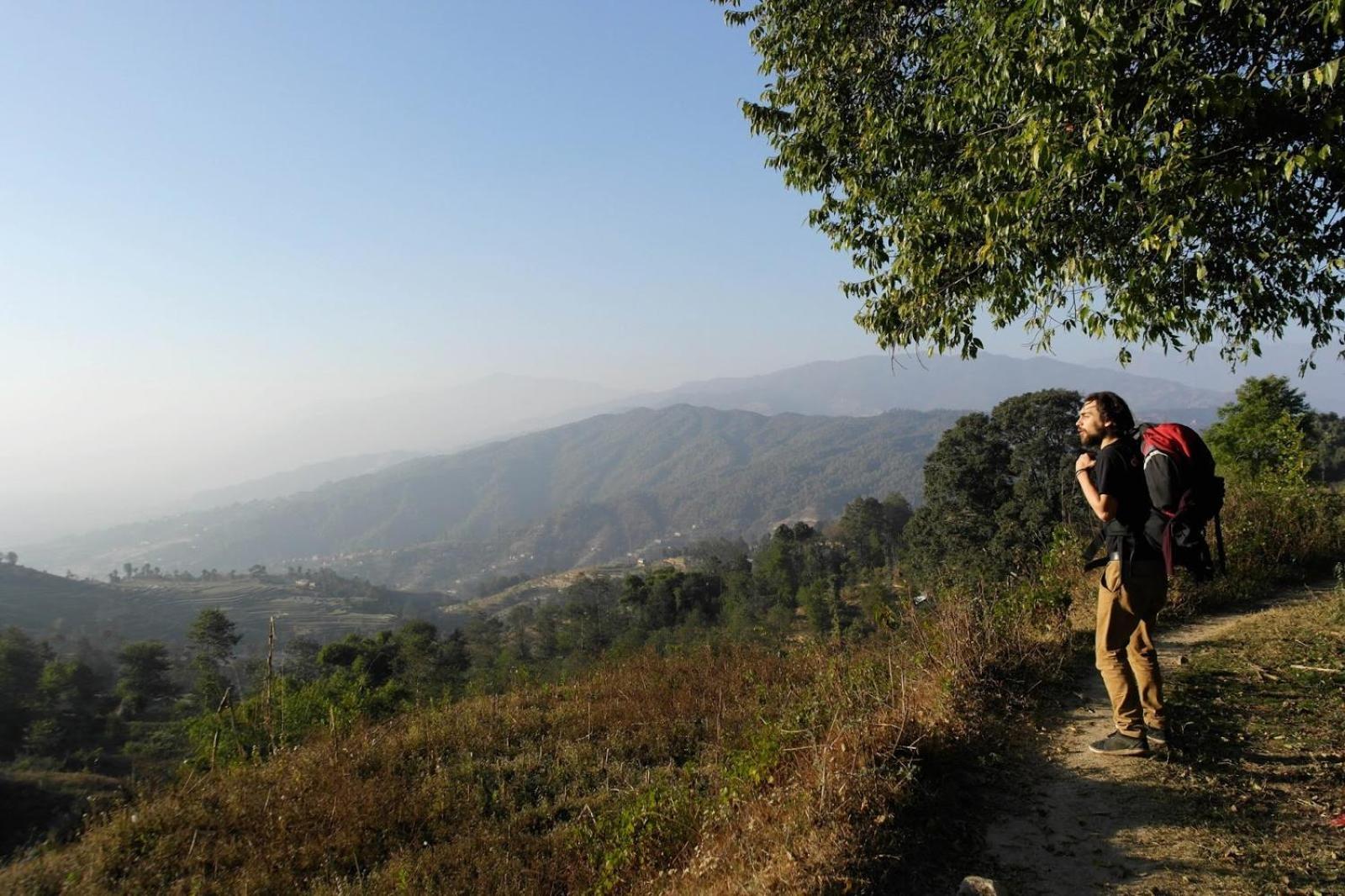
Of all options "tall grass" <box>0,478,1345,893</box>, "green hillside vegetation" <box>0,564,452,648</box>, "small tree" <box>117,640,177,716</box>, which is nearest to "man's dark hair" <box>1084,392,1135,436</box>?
"tall grass" <box>0,478,1345,893</box>

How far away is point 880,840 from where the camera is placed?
9.78 ft

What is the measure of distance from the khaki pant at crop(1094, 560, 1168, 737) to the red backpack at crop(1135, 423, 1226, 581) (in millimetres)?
151

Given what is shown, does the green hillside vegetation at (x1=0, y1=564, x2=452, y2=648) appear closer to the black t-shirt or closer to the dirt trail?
the dirt trail

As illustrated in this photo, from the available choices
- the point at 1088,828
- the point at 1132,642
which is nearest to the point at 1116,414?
the point at 1132,642

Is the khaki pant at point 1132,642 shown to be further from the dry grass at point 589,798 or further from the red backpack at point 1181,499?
the dry grass at point 589,798

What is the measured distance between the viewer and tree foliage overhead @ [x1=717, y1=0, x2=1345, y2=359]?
3.56 metres

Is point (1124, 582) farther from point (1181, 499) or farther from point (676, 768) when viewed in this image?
point (676, 768)

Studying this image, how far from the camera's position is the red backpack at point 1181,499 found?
137 inches

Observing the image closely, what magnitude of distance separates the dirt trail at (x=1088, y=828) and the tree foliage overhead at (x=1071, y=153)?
2.82m

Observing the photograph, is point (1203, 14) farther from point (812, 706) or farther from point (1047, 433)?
point (1047, 433)

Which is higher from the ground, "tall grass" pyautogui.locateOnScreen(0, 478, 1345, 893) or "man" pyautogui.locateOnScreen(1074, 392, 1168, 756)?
"man" pyautogui.locateOnScreen(1074, 392, 1168, 756)

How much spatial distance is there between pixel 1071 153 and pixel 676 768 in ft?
16.1

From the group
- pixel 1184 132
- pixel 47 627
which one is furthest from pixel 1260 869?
pixel 47 627

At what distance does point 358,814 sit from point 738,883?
9.87 ft
